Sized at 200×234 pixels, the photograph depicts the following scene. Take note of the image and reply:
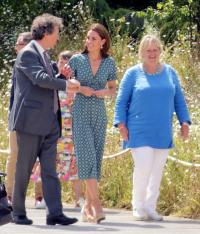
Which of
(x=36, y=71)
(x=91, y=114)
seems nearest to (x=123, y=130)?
(x=91, y=114)

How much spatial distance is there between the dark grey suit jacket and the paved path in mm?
877

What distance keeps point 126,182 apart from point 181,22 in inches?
330

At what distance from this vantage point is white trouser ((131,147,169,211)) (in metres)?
10.9

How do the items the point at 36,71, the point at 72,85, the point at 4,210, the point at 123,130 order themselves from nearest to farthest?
the point at 4,210
the point at 36,71
the point at 72,85
the point at 123,130

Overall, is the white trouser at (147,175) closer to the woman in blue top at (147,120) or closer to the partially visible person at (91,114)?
the woman in blue top at (147,120)

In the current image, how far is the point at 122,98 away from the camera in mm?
10945

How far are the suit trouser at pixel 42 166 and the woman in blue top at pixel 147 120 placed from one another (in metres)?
0.97

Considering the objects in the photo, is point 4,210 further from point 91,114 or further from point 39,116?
point 91,114

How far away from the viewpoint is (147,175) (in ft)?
36.0

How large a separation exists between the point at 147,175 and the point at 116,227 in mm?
775

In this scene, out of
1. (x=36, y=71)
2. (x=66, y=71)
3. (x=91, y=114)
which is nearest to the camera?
(x=36, y=71)

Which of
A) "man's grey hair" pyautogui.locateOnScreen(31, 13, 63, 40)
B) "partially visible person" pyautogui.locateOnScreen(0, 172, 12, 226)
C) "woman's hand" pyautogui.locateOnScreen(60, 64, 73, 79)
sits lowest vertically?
"partially visible person" pyautogui.locateOnScreen(0, 172, 12, 226)

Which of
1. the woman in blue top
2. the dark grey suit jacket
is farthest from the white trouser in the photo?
the dark grey suit jacket

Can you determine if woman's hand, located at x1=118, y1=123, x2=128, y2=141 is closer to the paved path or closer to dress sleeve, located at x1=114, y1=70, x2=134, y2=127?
dress sleeve, located at x1=114, y1=70, x2=134, y2=127
